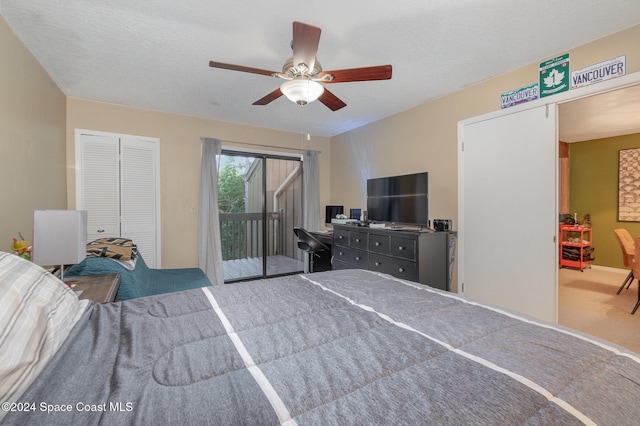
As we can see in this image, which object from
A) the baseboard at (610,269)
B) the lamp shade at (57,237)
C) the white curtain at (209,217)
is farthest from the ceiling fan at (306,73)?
the baseboard at (610,269)

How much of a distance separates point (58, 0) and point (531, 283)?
427 centimetres

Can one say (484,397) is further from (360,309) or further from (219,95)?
(219,95)

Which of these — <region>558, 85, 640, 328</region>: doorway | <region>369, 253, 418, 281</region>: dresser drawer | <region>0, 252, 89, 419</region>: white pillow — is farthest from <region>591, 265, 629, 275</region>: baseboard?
<region>0, 252, 89, 419</region>: white pillow

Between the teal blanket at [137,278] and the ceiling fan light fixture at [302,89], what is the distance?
77.9 inches

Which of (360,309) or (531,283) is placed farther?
(531,283)

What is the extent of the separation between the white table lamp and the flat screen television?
3045 millimetres

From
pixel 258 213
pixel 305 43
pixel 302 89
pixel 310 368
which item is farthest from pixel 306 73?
pixel 258 213

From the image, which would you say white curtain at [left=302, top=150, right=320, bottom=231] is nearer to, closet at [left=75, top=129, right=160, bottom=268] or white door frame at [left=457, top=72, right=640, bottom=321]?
closet at [left=75, top=129, right=160, bottom=268]

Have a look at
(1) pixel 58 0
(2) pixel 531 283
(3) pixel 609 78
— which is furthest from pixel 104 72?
(2) pixel 531 283

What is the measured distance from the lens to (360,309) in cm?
130

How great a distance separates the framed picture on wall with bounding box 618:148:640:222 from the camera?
4.82 metres

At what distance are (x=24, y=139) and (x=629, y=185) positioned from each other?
8394 mm

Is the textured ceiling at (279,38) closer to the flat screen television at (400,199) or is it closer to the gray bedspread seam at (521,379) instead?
the flat screen television at (400,199)

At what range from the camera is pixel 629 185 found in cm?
493
